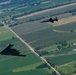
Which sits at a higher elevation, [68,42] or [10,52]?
[10,52]

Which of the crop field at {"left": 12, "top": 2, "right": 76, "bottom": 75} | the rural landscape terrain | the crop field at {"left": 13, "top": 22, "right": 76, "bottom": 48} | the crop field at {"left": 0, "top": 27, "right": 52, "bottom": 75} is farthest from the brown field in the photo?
the crop field at {"left": 0, "top": 27, "right": 52, "bottom": 75}

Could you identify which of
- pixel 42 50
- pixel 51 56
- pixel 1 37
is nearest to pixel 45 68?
pixel 51 56

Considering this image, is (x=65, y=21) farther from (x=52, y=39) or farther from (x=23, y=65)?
(x=23, y=65)

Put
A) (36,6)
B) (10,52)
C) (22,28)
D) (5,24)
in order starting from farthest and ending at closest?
(36,6) → (5,24) → (22,28) → (10,52)

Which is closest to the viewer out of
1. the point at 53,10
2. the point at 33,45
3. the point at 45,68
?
the point at 45,68

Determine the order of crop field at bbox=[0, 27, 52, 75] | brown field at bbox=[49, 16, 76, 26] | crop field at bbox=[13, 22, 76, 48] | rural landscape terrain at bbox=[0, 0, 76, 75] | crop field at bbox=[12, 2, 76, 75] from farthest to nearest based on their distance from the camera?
1. brown field at bbox=[49, 16, 76, 26]
2. crop field at bbox=[13, 22, 76, 48]
3. crop field at bbox=[12, 2, 76, 75]
4. rural landscape terrain at bbox=[0, 0, 76, 75]
5. crop field at bbox=[0, 27, 52, 75]

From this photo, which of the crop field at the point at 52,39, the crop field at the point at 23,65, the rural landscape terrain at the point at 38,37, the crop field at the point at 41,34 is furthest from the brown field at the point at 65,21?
the crop field at the point at 23,65

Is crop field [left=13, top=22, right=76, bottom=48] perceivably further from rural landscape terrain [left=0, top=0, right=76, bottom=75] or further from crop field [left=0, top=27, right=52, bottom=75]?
crop field [left=0, top=27, right=52, bottom=75]

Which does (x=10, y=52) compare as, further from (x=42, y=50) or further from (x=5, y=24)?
(x=5, y=24)

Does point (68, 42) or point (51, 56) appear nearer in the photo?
point (51, 56)
